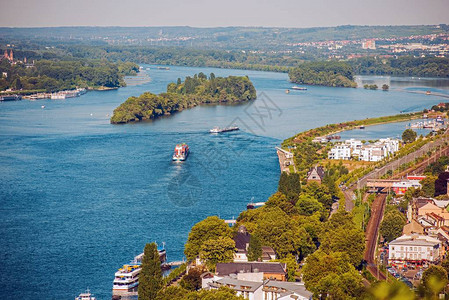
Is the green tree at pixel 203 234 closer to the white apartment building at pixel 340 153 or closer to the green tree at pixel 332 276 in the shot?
the green tree at pixel 332 276

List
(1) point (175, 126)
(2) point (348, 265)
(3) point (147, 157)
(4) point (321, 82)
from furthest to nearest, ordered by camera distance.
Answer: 1. (4) point (321, 82)
2. (1) point (175, 126)
3. (3) point (147, 157)
4. (2) point (348, 265)

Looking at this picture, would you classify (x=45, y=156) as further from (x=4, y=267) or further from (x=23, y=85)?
(x=23, y=85)

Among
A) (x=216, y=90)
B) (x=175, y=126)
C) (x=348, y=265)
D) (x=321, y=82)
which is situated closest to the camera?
(x=348, y=265)

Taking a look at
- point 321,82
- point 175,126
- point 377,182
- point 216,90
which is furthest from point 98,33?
point 377,182

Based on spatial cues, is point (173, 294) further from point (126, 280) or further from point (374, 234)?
point (374, 234)

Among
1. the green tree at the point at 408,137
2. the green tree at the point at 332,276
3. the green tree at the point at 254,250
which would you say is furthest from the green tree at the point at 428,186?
the green tree at the point at 408,137

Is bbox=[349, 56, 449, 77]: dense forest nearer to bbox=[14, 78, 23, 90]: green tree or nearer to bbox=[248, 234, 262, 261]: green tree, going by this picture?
bbox=[14, 78, 23, 90]: green tree
